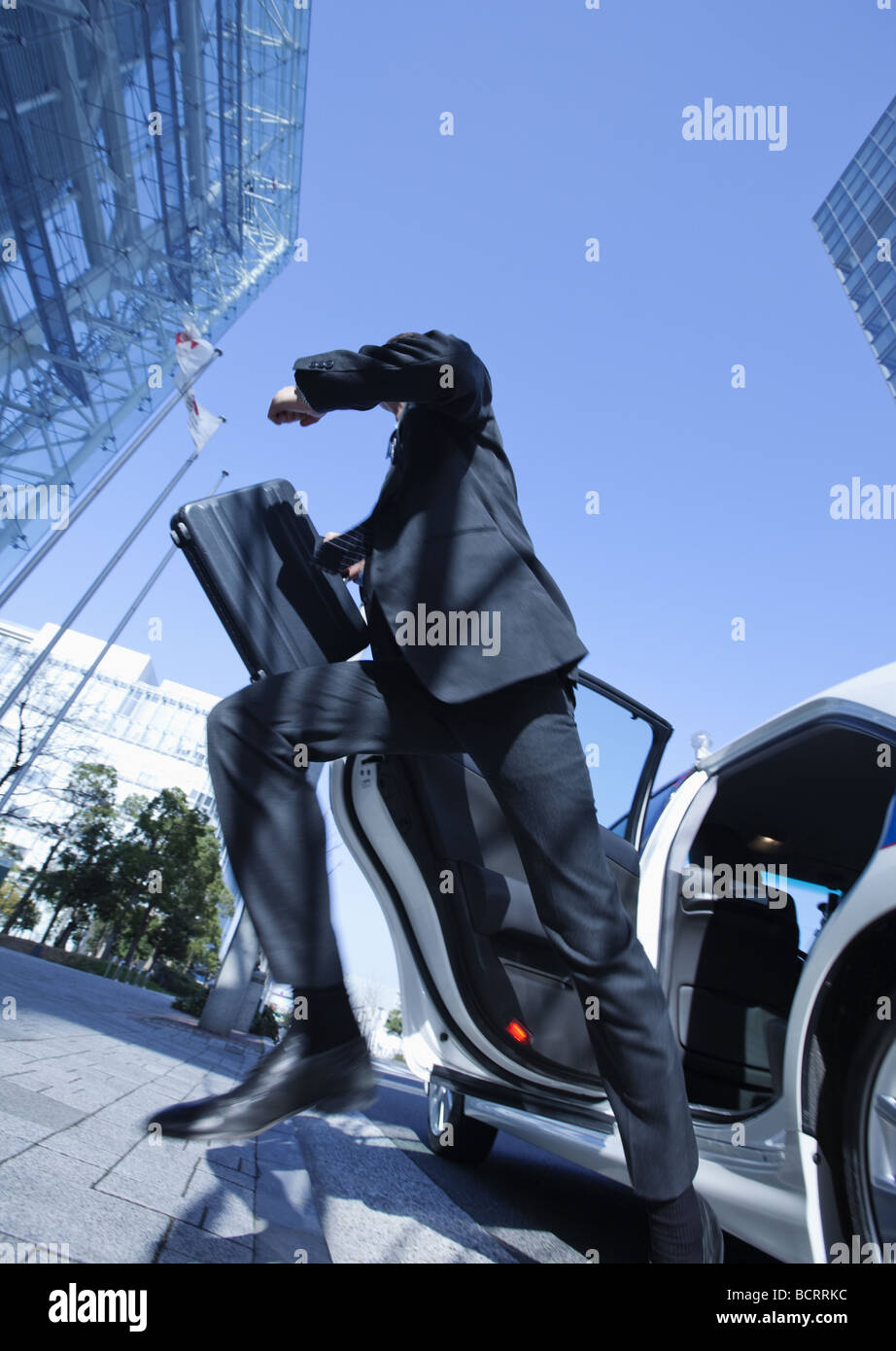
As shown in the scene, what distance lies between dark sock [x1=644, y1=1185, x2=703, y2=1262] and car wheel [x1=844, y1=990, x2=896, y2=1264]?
30 cm

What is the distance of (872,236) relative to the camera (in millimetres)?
27969

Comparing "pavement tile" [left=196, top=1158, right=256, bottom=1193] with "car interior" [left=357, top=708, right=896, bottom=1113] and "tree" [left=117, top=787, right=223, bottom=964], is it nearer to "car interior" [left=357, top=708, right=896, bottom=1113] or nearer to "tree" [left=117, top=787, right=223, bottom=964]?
"car interior" [left=357, top=708, right=896, bottom=1113]

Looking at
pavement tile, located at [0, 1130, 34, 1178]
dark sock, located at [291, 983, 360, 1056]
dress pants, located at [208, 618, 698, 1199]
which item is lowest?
pavement tile, located at [0, 1130, 34, 1178]

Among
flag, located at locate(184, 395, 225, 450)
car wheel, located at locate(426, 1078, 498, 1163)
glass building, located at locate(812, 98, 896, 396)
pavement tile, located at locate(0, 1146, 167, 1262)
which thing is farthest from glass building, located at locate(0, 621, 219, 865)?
pavement tile, located at locate(0, 1146, 167, 1262)

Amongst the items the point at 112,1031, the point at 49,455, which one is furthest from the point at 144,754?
the point at 112,1031

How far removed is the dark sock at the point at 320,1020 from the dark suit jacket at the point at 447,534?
0.55m

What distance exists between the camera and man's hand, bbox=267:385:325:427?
143cm

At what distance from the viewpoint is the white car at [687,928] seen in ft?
5.52

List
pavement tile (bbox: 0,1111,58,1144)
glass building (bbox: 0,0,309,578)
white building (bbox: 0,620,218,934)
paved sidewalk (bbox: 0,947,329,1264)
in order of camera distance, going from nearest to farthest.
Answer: paved sidewalk (bbox: 0,947,329,1264) < pavement tile (bbox: 0,1111,58,1144) < glass building (bbox: 0,0,309,578) < white building (bbox: 0,620,218,934)

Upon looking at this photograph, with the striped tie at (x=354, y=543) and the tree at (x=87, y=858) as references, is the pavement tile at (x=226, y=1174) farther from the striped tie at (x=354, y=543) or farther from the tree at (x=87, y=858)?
the tree at (x=87, y=858)

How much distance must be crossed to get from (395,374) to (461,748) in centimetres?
73

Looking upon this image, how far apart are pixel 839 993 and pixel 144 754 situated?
88.0 meters

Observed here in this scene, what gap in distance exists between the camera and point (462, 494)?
1.47 meters
